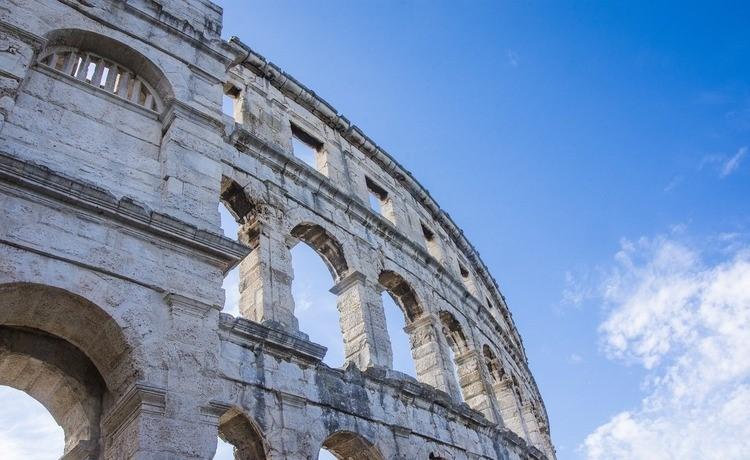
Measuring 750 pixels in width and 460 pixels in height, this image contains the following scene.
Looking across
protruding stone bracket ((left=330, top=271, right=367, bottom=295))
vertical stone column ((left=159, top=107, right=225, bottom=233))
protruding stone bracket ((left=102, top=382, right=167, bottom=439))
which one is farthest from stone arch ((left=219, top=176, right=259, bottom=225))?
protruding stone bracket ((left=102, top=382, right=167, bottom=439))

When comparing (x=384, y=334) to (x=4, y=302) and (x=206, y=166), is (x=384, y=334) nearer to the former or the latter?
(x=206, y=166)

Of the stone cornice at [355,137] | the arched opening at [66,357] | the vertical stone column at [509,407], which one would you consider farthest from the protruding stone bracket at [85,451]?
the vertical stone column at [509,407]

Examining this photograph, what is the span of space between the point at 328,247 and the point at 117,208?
503 centimetres

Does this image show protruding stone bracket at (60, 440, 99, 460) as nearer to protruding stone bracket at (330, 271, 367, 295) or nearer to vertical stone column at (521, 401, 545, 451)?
protruding stone bracket at (330, 271, 367, 295)

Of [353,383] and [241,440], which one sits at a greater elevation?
[353,383]

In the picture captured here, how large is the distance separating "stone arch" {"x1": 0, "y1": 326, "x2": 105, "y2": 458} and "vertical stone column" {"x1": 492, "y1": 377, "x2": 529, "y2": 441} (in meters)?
9.59

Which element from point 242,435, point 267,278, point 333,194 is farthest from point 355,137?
point 242,435

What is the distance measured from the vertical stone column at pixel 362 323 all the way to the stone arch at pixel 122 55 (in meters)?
4.17

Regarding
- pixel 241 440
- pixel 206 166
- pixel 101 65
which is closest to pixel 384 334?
pixel 241 440

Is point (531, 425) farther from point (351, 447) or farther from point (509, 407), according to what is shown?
point (351, 447)

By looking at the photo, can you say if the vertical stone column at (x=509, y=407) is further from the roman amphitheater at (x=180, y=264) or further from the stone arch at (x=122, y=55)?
the stone arch at (x=122, y=55)

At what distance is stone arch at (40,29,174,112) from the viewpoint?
23.3 feet

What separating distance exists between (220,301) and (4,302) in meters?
1.78

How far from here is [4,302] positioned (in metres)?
4.98
